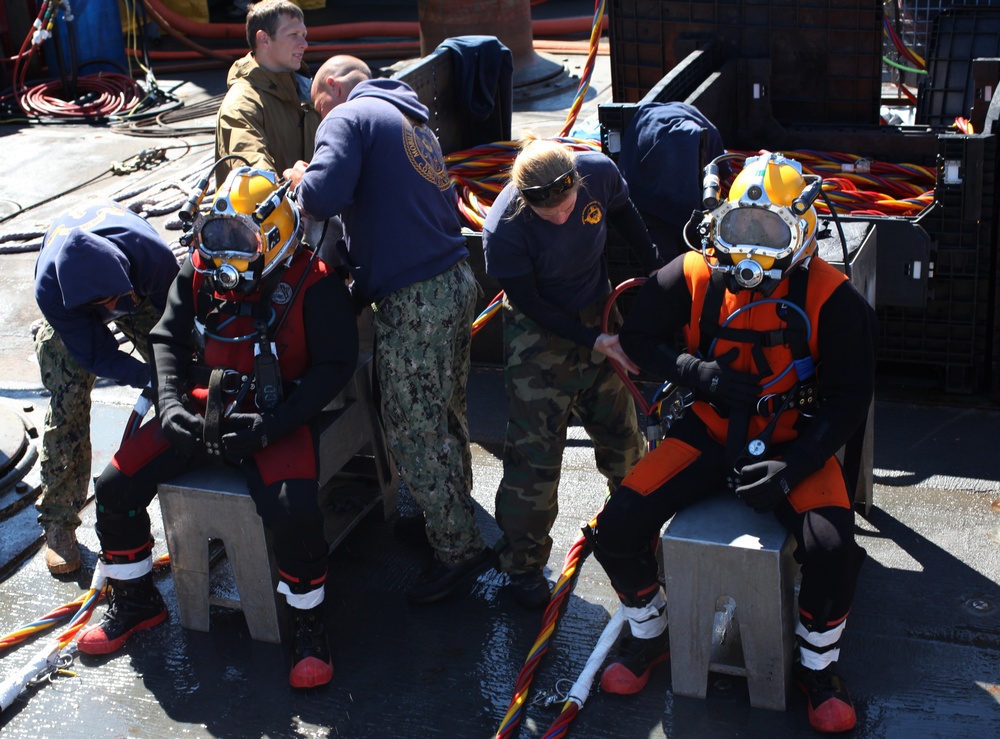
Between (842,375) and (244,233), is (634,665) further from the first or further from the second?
(244,233)

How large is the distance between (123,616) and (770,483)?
2.39m

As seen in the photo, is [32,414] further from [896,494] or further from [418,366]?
[896,494]

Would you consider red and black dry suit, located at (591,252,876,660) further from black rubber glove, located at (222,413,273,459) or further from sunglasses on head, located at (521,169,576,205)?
black rubber glove, located at (222,413,273,459)

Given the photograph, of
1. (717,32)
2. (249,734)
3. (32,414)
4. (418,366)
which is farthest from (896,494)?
(32,414)

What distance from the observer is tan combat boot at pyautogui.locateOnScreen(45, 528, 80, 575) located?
4594 mm

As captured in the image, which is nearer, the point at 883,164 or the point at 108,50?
the point at 883,164

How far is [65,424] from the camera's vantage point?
4.49 meters

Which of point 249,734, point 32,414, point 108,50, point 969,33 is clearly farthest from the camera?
point 108,50

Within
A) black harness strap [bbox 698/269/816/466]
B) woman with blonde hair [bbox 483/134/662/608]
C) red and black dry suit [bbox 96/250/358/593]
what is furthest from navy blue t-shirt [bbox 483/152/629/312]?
red and black dry suit [bbox 96/250/358/593]

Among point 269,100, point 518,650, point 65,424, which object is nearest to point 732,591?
point 518,650

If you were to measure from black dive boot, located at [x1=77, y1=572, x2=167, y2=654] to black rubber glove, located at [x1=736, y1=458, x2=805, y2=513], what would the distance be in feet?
7.31

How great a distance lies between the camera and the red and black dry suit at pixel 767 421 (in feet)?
11.3

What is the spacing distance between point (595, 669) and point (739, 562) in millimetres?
672

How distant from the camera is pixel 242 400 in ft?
13.1
